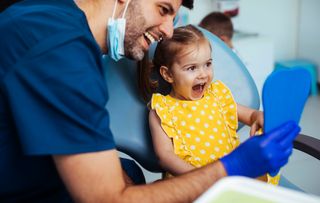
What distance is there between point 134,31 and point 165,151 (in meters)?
0.38

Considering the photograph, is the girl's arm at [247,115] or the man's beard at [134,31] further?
the girl's arm at [247,115]

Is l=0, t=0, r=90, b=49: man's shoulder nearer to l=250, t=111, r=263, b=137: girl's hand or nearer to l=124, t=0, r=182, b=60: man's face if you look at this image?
l=124, t=0, r=182, b=60: man's face

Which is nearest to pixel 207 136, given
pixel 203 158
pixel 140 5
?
pixel 203 158

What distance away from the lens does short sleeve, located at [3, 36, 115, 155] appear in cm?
78

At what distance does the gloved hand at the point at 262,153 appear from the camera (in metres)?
0.78

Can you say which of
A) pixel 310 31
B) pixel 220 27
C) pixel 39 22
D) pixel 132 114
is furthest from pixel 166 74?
pixel 310 31

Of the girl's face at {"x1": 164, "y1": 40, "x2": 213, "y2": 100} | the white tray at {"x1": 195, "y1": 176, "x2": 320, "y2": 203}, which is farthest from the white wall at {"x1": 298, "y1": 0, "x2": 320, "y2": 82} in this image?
the white tray at {"x1": 195, "y1": 176, "x2": 320, "y2": 203}

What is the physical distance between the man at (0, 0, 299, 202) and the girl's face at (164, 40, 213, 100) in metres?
0.42

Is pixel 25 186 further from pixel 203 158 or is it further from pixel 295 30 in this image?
pixel 295 30

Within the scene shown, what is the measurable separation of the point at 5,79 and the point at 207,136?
67 centimetres

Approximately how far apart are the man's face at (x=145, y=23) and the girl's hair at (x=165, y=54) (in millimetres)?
109

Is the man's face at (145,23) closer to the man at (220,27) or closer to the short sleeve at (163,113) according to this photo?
the short sleeve at (163,113)

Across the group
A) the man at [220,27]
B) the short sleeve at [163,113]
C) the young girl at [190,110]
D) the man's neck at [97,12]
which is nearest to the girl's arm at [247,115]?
the young girl at [190,110]

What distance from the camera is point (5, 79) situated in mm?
808
